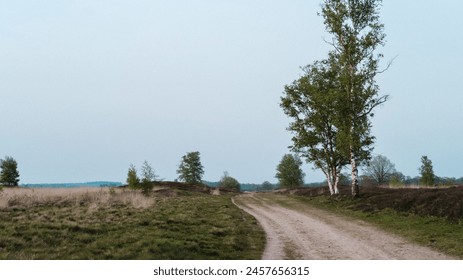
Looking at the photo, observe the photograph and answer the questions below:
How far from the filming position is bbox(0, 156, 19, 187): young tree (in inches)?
2514

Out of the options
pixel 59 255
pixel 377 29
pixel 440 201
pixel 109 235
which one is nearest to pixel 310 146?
pixel 377 29

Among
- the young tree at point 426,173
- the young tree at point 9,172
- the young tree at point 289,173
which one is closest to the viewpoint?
the young tree at point 426,173

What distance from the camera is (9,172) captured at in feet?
211

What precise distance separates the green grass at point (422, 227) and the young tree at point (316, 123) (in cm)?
1319

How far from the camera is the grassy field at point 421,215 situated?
49.9 ft

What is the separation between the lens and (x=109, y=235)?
1477 cm

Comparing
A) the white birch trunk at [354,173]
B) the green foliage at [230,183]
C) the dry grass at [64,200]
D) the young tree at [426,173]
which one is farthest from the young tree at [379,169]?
the dry grass at [64,200]

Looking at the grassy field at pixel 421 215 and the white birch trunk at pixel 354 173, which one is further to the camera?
the white birch trunk at pixel 354 173

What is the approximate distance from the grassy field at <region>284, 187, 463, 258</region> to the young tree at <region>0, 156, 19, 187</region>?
60.4 m

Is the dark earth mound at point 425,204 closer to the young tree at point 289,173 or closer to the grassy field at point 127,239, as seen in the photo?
the grassy field at point 127,239

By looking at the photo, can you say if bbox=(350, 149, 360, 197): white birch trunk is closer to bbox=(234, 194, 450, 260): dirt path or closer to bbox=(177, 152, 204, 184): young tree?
bbox=(234, 194, 450, 260): dirt path

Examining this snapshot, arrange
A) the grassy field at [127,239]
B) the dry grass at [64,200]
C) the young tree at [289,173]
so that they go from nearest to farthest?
1. the grassy field at [127,239]
2. the dry grass at [64,200]
3. the young tree at [289,173]

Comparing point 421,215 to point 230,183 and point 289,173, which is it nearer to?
point 289,173
